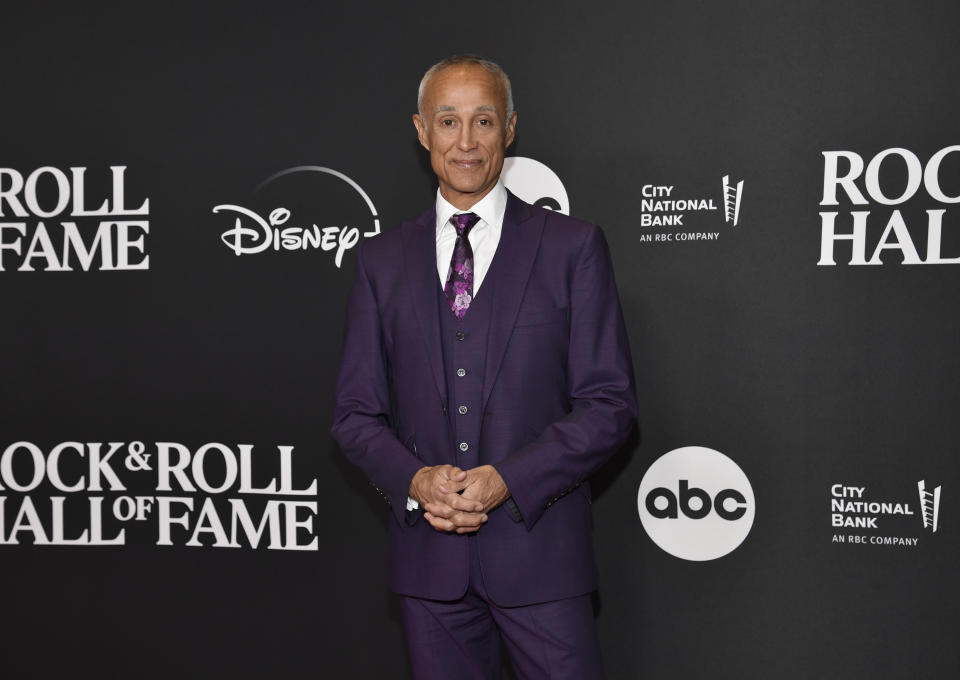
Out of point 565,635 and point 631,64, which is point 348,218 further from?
point 565,635

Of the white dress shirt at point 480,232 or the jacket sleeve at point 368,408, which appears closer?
the jacket sleeve at point 368,408

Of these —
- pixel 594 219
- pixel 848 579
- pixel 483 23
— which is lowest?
pixel 848 579

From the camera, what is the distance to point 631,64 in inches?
105

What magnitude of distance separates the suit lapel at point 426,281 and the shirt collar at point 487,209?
4cm

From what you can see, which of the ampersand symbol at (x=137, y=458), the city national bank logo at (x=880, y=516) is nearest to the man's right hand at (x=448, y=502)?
the city national bank logo at (x=880, y=516)

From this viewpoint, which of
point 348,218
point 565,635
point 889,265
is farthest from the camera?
point 348,218

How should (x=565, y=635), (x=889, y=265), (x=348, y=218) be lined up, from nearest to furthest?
(x=565, y=635) → (x=889, y=265) → (x=348, y=218)

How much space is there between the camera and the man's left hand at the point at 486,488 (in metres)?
1.74

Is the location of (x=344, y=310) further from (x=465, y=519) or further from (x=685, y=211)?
(x=465, y=519)

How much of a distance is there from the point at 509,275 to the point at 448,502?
0.49m

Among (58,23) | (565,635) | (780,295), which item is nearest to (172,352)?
(58,23)

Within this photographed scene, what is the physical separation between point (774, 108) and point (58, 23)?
2259 millimetres

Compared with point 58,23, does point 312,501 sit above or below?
below

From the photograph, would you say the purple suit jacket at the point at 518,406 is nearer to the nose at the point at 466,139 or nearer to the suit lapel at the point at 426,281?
the suit lapel at the point at 426,281
